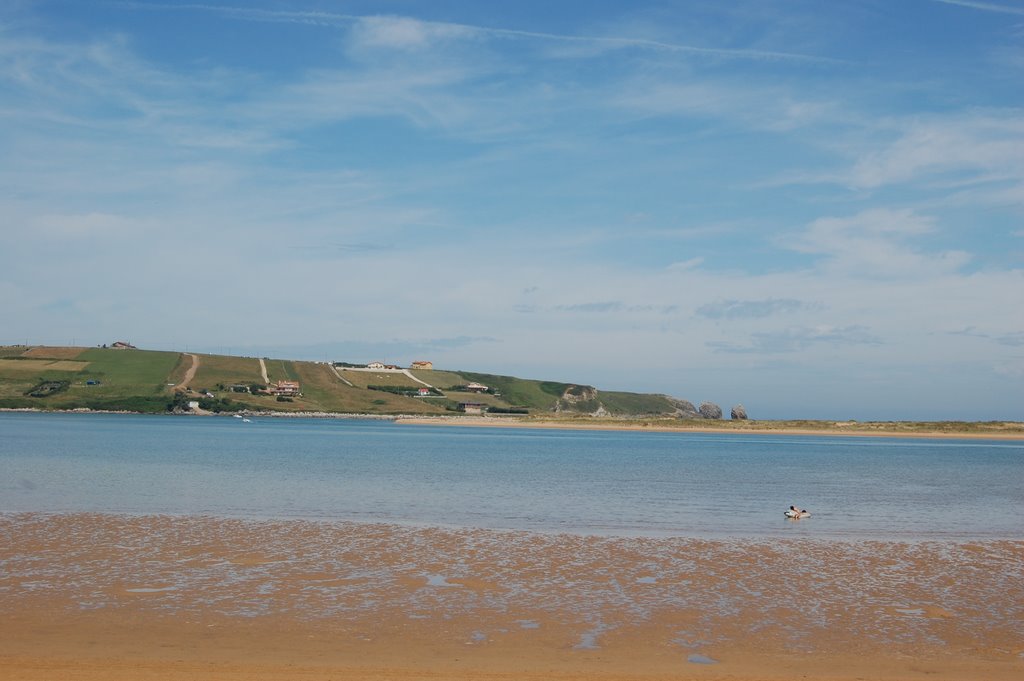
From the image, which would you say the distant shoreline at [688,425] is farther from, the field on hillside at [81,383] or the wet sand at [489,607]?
the wet sand at [489,607]

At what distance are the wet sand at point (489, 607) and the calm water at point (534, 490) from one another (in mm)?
4108

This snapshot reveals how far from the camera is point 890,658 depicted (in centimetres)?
1287

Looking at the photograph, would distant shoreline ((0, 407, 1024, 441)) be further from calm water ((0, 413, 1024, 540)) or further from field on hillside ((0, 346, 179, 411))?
calm water ((0, 413, 1024, 540))

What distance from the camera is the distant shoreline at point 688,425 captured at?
433 ft

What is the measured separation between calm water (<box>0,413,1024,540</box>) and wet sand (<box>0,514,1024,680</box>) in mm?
4108

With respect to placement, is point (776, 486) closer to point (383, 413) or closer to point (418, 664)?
point (418, 664)

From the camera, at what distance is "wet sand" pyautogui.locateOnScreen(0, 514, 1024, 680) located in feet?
39.6

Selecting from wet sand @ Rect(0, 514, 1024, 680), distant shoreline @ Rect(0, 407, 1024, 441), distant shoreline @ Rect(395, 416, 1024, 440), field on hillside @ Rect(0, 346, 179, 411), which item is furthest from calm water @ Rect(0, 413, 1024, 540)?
field on hillside @ Rect(0, 346, 179, 411)

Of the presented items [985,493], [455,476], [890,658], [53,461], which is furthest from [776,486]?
[53,461]

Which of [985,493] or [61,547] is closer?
[61,547]

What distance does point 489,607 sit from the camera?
15.6 meters

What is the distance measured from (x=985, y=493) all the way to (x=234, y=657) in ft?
131

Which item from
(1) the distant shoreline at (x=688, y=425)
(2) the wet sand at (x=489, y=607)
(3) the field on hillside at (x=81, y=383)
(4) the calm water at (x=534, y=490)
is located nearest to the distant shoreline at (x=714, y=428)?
(1) the distant shoreline at (x=688, y=425)

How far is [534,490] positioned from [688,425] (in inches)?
5054
